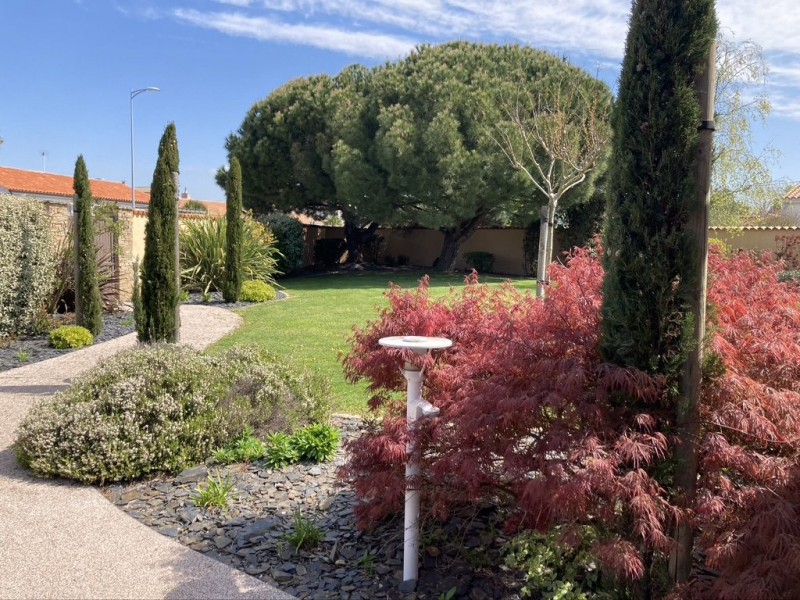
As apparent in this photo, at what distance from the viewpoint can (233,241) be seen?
1474 centimetres

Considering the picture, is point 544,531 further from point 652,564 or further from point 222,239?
point 222,239

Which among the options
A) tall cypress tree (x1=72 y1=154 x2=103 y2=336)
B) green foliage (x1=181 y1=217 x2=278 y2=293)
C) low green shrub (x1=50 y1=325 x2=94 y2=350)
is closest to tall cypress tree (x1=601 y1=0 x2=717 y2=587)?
low green shrub (x1=50 y1=325 x2=94 y2=350)

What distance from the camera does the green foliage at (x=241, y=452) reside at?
4.47 meters

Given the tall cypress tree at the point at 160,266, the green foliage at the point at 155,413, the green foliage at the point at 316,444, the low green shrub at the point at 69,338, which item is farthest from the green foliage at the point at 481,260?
the green foliage at the point at 316,444

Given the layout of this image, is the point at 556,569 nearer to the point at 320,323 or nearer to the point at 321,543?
the point at 321,543

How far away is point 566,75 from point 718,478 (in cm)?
2022

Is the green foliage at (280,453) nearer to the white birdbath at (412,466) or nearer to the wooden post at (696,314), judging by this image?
the white birdbath at (412,466)

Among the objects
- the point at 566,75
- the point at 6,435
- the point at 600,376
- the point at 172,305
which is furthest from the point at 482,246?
the point at 600,376

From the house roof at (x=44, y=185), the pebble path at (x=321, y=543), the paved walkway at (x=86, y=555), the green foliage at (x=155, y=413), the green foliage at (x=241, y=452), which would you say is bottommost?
the paved walkway at (x=86, y=555)

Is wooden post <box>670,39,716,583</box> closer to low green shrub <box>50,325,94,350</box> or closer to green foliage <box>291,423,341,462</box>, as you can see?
green foliage <box>291,423,341,462</box>

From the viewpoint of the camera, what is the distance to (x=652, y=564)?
8.93ft

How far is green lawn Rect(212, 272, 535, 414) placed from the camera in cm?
722

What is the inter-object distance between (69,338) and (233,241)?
5875mm

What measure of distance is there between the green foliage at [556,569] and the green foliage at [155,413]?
2.52 meters
